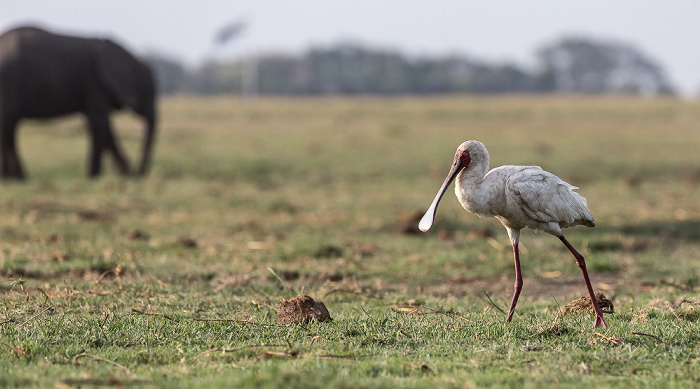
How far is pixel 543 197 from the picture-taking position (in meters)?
5.65

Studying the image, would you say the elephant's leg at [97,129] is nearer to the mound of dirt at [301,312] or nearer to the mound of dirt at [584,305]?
the mound of dirt at [301,312]

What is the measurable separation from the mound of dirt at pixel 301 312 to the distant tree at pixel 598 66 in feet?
359

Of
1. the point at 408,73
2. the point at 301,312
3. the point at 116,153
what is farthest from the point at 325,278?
the point at 408,73

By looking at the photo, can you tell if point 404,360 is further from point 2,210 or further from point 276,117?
point 276,117

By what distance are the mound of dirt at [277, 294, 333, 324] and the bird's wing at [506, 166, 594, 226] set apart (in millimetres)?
1581

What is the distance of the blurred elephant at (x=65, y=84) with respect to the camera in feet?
49.6

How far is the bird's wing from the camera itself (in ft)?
18.4

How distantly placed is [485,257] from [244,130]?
23.1 meters

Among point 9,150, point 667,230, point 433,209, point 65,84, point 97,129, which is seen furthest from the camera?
point 97,129

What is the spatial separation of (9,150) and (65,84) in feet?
5.46

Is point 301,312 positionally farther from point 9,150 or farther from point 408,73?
point 408,73

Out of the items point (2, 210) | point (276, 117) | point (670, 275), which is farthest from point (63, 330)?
point (276, 117)

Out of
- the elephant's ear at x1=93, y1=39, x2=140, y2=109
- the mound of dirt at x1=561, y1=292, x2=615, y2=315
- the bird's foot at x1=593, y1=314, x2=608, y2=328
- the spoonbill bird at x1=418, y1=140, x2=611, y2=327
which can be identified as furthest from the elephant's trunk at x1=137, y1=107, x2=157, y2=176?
the bird's foot at x1=593, y1=314, x2=608, y2=328

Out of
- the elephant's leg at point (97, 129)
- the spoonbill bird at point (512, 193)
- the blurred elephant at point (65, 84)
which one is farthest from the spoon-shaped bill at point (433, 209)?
the elephant's leg at point (97, 129)
